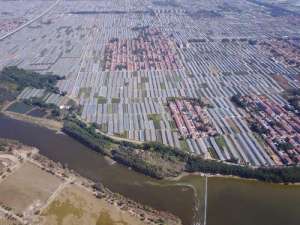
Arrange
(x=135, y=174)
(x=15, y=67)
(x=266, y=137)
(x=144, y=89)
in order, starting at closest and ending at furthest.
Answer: (x=135, y=174)
(x=266, y=137)
(x=144, y=89)
(x=15, y=67)

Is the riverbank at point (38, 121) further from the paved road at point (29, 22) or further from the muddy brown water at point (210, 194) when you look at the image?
the paved road at point (29, 22)

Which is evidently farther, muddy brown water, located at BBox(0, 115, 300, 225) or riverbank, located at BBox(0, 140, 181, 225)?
muddy brown water, located at BBox(0, 115, 300, 225)

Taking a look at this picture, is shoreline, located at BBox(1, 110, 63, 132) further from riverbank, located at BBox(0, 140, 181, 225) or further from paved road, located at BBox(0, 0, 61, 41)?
paved road, located at BBox(0, 0, 61, 41)

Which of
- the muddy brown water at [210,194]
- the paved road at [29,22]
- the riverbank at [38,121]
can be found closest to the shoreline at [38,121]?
the riverbank at [38,121]

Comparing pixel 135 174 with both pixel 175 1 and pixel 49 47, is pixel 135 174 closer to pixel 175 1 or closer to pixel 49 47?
pixel 49 47

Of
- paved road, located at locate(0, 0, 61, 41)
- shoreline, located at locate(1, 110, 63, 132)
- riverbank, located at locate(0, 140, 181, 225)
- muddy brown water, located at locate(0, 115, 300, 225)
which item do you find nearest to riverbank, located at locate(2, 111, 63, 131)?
shoreline, located at locate(1, 110, 63, 132)

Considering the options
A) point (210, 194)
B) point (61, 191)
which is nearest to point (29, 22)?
point (61, 191)

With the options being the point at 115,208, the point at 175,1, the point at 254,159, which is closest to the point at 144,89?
the point at 254,159

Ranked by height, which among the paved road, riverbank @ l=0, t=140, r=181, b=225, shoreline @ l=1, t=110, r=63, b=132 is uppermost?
riverbank @ l=0, t=140, r=181, b=225
